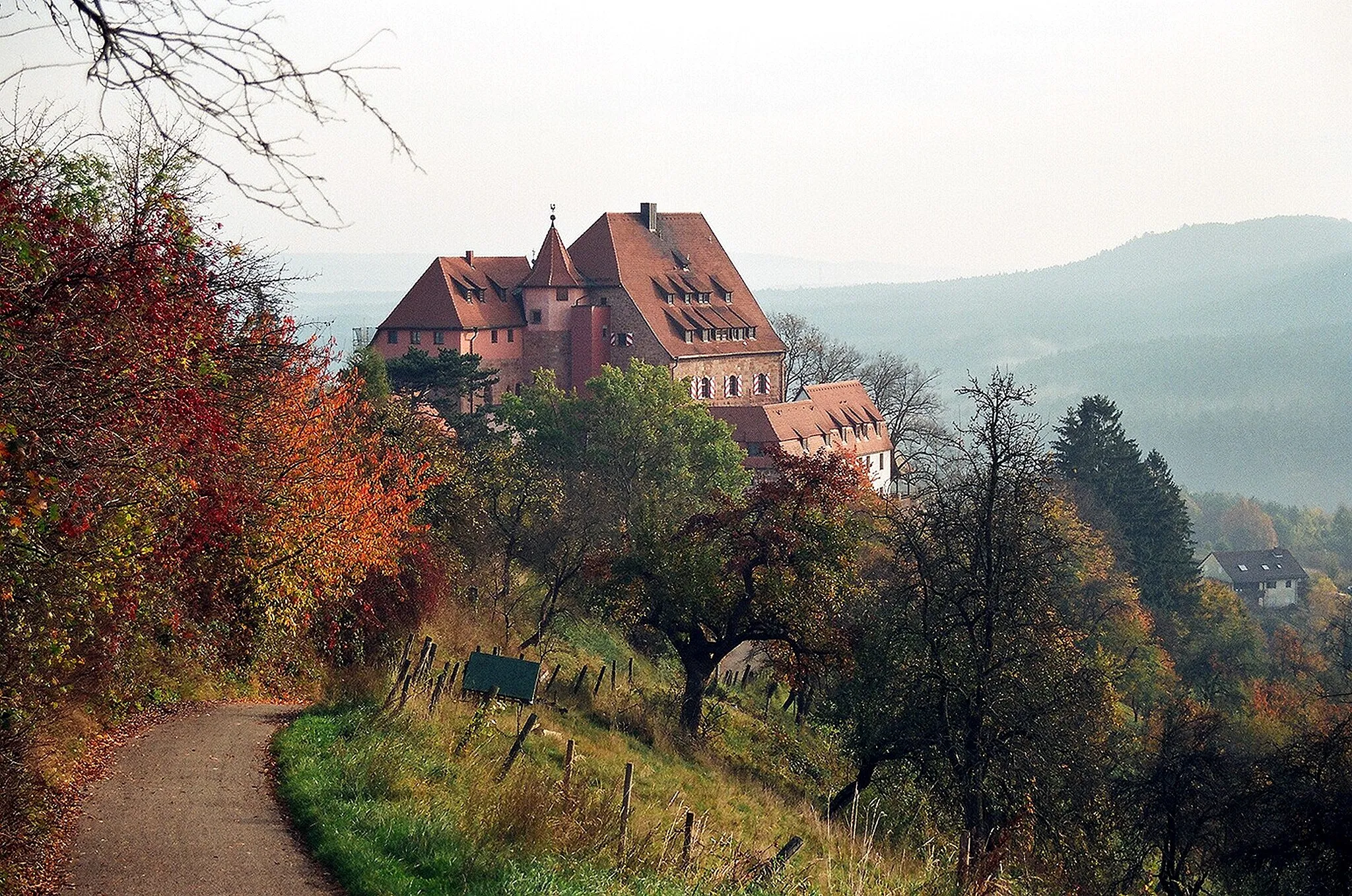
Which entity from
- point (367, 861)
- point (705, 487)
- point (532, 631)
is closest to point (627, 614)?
point (532, 631)

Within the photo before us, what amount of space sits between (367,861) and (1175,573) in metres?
61.3

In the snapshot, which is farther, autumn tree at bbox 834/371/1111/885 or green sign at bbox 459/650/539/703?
green sign at bbox 459/650/539/703

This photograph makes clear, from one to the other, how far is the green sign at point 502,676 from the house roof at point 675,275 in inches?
→ 1997

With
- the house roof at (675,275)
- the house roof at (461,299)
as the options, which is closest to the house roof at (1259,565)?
the house roof at (675,275)

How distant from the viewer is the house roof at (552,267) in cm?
6894

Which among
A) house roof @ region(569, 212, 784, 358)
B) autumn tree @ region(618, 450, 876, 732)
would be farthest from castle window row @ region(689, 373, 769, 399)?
autumn tree @ region(618, 450, 876, 732)

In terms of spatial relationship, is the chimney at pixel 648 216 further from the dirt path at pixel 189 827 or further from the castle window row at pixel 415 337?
the dirt path at pixel 189 827

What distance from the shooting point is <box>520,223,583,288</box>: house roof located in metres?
68.9

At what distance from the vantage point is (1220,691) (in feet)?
187

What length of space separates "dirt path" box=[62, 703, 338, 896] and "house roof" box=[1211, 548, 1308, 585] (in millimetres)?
112887

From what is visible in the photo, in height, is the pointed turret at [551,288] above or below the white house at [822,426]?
above

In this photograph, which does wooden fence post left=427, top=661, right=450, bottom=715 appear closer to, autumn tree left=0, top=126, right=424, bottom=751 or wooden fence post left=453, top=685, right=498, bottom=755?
wooden fence post left=453, top=685, right=498, bottom=755

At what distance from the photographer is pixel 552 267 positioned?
227ft

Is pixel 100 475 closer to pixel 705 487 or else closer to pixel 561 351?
pixel 705 487
